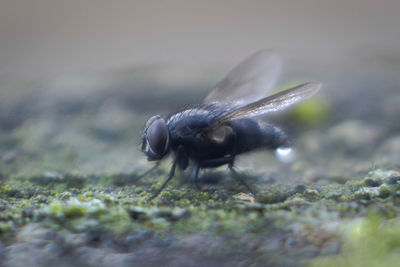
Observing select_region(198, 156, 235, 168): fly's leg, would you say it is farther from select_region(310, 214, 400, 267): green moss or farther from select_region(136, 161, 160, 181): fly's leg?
select_region(310, 214, 400, 267): green moss

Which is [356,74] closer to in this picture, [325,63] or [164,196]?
[325,63]

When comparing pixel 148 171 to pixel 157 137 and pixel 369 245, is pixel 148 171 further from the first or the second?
pixel 369 245

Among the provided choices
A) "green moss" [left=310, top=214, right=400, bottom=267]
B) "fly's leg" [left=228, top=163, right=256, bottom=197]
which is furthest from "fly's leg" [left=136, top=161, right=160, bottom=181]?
"green moss" [left=310, top=214, right=400, bottom=267]

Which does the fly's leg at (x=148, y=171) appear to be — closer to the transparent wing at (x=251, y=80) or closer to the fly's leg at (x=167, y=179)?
the fly's leg at (x=167, y=179)

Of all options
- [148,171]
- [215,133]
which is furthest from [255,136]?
[148,171]

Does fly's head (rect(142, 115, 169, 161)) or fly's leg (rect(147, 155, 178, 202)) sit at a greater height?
fly's head (rect(142, 115, 169, 161))

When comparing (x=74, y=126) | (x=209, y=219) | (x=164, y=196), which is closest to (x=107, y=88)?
(x=74, y=126)
